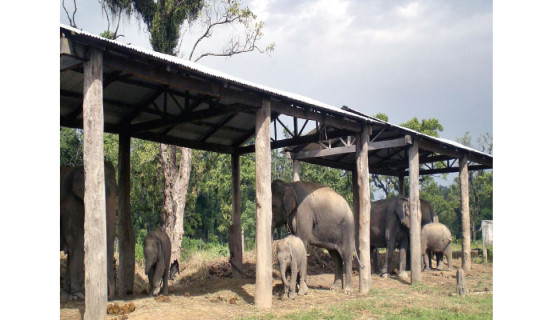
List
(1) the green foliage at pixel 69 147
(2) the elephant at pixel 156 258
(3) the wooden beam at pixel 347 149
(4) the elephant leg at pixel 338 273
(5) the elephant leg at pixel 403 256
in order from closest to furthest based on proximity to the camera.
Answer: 1. (2) the elephant at pixel 156 258
2. (4) the elephant leg at pixel 338 273
3. (3) the wooden beam at pixel 347 149
4. (5) the elephant leg at pixel 403 256
5. (1) the green foliage at pixel 69 147

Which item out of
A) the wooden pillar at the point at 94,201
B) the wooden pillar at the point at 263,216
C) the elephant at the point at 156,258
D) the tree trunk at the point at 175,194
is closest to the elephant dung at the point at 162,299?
the elephant at the point at 156,258

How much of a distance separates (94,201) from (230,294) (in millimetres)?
4645

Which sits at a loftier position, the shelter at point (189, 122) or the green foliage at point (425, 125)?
the green foliage at point (425, 125)

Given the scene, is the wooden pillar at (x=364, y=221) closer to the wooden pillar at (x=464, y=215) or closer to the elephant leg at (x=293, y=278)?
the elephant leg at (x=293, y=278)

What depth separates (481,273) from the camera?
673 inches

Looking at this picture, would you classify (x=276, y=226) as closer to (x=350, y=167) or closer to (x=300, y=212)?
(x=300, y=212)

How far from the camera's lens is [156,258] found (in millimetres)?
11055

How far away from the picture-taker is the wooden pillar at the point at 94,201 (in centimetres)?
738

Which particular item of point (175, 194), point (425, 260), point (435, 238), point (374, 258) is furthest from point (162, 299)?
point (425, 260)

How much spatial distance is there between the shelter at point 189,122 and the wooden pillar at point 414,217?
3 cm

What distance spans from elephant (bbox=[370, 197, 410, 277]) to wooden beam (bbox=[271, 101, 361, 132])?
466cm

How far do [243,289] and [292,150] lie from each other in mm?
6322

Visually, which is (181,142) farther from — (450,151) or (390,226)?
(450,151)

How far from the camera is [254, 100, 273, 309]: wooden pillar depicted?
33.1 feet
